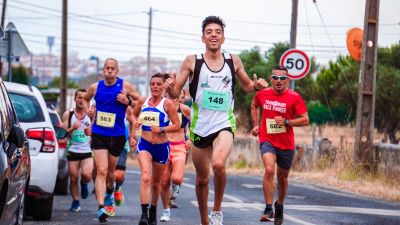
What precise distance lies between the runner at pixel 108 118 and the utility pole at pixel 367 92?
9.67 metres

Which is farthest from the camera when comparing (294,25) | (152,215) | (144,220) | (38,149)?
(294,25)

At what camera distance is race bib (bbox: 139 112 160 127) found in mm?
12852

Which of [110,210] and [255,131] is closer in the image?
[255,131]

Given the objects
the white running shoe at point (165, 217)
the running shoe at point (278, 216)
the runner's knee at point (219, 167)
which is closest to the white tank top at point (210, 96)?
the runner's knee at point (219, 167)

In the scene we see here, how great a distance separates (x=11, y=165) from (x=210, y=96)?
275 cm

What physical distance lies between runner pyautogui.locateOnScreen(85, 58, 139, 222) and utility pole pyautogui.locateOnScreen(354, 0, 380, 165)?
9672mm

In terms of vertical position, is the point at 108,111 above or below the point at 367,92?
below

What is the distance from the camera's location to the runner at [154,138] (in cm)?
1272

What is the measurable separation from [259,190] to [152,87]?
27.7ft

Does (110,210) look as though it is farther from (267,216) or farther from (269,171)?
(267,216)

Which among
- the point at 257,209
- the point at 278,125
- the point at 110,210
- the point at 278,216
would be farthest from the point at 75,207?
the point at 278,216

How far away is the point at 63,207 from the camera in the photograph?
1677cm

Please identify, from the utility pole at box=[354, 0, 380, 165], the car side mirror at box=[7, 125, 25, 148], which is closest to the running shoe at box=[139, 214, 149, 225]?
the car side mirror at box=[7, 125, 25, 148]

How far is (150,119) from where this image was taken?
12.9 m
